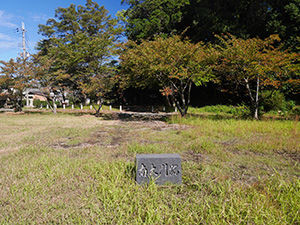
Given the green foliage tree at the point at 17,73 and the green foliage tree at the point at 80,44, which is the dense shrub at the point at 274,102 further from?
the green foliage tree at the point at 17,73

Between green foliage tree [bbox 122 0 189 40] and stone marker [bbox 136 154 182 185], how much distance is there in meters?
19.4

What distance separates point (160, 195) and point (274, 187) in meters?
1.83

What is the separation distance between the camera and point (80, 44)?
20.7m

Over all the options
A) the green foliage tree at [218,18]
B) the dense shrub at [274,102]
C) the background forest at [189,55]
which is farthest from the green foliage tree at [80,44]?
the dense shrub at [274,102]

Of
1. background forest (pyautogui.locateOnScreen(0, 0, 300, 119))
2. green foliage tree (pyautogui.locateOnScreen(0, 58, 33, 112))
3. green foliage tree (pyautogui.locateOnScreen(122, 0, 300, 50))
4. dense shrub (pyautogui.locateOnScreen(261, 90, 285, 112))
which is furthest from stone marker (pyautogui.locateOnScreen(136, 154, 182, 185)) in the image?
green foliage tree (pyautogui.locateOnScreen(0, 58, 33, 112))

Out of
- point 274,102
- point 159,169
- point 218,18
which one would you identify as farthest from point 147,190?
point 218,18

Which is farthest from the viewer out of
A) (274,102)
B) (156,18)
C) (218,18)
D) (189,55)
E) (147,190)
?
(156,18)

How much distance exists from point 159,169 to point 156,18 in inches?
810

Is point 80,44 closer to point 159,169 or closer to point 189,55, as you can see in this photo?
point 189,55

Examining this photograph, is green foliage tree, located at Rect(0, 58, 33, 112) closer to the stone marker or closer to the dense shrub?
the stone marker

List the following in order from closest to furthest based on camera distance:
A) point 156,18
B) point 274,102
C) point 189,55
→ point 189,55
point 274,102
point 156,18

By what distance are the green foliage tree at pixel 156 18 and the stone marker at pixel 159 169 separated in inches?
765

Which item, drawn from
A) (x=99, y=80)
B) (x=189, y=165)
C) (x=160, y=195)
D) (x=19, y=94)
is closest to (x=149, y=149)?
(x=189, y=165)

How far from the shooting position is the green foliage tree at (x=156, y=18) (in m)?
20.2
